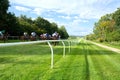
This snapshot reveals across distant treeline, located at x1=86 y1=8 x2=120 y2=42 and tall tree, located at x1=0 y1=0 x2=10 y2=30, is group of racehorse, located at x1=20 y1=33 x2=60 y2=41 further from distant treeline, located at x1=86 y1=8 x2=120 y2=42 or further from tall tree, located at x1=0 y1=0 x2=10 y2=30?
distant treeline, located at x1=86 y1=8 x2=120 y2=42

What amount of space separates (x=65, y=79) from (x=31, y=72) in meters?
1.59

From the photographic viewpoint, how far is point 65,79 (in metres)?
8.31

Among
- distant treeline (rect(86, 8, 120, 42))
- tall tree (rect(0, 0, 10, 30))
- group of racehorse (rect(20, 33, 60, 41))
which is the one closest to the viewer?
group of racehorse (rect(20, 33, 60, 41))

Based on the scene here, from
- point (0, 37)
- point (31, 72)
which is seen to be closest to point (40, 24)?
point (0, 37)

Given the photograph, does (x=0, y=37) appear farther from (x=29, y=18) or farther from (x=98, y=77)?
(x=29, y=18)

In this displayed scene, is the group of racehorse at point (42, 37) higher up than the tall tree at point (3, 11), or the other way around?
the tall tree at point (3, 11)

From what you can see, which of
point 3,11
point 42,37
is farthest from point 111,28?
point 42,37

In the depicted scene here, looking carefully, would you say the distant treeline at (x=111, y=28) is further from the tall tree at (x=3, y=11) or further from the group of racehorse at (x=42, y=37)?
the group of racehorse at (x=42, y=37)

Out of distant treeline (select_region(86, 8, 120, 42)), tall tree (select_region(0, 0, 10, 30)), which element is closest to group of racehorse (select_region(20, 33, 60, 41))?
tall tree (select_region(0, 0, 10, 30))

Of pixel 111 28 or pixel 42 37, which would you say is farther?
pixel 111 28

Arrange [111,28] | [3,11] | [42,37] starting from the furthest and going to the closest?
[111,28]
[3,11]
[42,37]

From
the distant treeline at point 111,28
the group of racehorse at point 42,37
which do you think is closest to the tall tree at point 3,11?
the group of racehorse at point 42,37

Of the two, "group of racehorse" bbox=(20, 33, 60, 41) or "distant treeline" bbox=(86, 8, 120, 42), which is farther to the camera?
"distant treeline" bbox=(86, 8, 120, 42)

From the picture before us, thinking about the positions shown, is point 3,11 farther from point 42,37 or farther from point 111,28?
point 111,28
